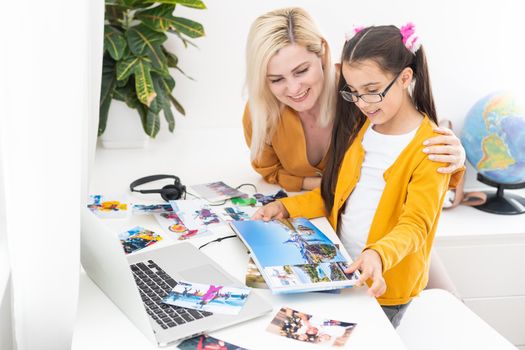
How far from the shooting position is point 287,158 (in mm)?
1829

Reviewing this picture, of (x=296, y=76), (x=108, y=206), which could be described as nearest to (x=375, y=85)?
(x=296, y=76)

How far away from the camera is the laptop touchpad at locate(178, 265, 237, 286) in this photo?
113 centimetres

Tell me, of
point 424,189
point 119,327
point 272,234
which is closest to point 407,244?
point 424,189

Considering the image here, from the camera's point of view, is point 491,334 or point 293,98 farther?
point 293,98

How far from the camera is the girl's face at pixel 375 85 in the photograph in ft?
4.21

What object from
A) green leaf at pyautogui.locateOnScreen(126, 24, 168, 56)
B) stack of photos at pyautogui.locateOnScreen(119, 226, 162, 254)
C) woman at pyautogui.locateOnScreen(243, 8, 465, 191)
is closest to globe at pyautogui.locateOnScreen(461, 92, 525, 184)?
woman at pyautogui.locateOnScreen(243, 8, 465, 191)

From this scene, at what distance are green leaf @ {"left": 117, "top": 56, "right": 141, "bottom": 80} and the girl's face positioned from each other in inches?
42.0

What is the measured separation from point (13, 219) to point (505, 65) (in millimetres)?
2315

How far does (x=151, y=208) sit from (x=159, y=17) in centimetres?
98

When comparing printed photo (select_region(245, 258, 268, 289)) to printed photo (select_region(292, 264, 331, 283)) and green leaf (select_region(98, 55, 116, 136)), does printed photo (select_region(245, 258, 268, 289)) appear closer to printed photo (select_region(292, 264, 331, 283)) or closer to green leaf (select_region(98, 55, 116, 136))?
printed photo (select_region(292, 264, 331, 283))

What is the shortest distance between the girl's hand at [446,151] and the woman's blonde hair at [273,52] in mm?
515

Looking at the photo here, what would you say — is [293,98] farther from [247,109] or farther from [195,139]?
[195,139]

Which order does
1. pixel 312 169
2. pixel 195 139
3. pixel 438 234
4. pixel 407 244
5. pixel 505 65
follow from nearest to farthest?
1. pixel 407 244
2. pixel 312 169
3. pixel 438 234
4. pixel 195 139
5. pixel 505 65

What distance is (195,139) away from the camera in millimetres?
2416
